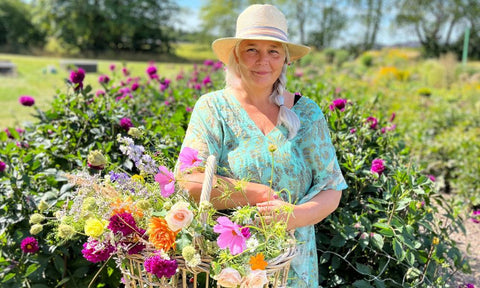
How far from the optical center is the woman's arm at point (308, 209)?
1237mm

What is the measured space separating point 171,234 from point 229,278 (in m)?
0.17

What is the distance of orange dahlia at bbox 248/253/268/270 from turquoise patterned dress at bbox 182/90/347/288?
20.5 inches

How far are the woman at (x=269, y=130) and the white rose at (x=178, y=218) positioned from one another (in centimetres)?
47

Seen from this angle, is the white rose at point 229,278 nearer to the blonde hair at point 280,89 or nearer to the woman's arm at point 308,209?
the woman's arm at point 308,209

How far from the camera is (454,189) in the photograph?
4.40m

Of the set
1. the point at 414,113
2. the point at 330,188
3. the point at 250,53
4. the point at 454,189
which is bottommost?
the point at 454,189

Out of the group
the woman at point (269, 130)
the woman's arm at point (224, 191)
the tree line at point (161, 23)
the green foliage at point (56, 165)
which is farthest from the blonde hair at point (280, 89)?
the tree line at point (161, 23)

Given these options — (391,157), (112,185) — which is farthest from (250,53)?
(391,157)

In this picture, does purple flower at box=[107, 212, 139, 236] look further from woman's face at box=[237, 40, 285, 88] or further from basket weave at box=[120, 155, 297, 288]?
woman's face at box=[237, 40, 285, 88]

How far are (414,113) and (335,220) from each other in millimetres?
5135

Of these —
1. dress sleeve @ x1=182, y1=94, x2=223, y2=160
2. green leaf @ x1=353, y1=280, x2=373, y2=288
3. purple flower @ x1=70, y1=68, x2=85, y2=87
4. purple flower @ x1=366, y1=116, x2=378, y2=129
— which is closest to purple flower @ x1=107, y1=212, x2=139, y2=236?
dress sleeve @ x1=182, y1=94, x2=223, y2=160

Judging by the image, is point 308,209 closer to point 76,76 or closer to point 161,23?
point 76,76

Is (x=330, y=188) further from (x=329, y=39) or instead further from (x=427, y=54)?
(x=329, y=39)

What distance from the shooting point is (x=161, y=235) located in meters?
0.99
